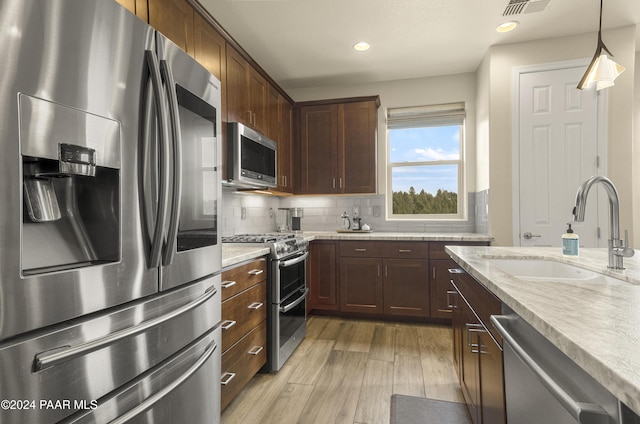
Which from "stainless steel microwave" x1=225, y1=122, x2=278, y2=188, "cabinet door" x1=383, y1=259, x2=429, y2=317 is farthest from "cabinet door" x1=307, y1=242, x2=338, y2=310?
"stainless steel microwave" x1=225, y1=122, x2=278, y2=188

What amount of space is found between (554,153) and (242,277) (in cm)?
304

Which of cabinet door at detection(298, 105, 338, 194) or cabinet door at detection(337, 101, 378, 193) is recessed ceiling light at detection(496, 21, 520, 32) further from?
cabinet door at detection(298, 105, 338, 194)

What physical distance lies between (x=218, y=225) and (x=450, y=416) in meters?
1.63

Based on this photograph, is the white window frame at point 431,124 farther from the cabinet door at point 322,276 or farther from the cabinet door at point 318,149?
the cabinet door at point 322,276

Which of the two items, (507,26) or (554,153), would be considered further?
(554,153)

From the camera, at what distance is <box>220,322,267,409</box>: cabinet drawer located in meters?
1.75

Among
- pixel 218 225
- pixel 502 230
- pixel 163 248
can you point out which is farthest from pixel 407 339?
pixel 163 248

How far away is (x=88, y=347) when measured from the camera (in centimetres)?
84

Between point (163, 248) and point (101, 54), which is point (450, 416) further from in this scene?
point (101, 54)

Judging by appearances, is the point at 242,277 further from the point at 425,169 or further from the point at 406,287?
the point at 425,169

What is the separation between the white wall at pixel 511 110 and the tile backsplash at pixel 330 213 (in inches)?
7.9

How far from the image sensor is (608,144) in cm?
294

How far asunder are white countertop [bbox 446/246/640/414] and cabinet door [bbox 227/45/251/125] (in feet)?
6.71

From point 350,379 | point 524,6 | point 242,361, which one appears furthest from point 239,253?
point 524,6
